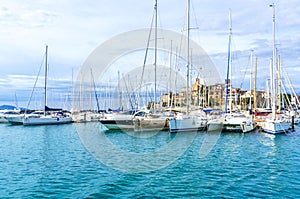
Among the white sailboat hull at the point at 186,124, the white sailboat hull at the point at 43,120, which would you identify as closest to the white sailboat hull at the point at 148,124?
the white sailboat hull at the point at 186,124

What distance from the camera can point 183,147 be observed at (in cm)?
2759

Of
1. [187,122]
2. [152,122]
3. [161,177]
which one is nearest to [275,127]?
[187,122]

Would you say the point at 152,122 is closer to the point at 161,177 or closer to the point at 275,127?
the point at 275,127

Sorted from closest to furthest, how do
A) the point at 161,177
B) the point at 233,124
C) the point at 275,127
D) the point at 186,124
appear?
the point at 161,177, the point at 275,127, the point at 186,124, the point at 233,124

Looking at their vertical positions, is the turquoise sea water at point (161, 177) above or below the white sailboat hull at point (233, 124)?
below

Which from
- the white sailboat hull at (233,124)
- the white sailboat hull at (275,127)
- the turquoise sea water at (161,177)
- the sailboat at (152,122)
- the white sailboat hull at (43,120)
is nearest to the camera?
the turquoise sea water at (161,177)

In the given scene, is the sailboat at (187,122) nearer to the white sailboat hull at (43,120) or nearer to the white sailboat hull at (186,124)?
the white sailboat hull at (186,124)

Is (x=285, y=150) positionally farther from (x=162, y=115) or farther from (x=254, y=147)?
(x=162, y=115)

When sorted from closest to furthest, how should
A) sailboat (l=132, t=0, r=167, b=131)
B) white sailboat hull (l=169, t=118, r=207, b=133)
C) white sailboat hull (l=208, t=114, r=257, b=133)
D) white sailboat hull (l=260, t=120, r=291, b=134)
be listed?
white sailboat hull (l=260, t=120, r=291, b=134) → white sailboat hull (l=169, t=118, r=207, b=133) → white sailboat hull (l=208, t=114, r=257, b=133) → sailboat (l=132, t=0, r=167, b=131)

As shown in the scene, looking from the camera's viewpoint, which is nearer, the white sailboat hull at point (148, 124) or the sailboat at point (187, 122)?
the sailboat at point (187, 122)

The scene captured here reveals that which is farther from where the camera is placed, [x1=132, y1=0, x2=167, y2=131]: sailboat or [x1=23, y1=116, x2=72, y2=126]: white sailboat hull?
[x1=23, y1=116, x2=72, y2=126]: white sailboat hull

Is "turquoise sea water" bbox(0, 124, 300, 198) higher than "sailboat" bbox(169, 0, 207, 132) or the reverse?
the reverse

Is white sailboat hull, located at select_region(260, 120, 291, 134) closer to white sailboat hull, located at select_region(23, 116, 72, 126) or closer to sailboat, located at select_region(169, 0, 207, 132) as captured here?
sailboat, located at select_region(169, 0, 207, 132)

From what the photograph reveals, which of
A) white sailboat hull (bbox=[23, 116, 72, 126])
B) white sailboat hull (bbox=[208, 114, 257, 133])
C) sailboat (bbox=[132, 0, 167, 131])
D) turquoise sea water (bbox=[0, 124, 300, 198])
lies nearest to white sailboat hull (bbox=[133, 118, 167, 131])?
sailboat (bbox=[132, 0, 167, 131])
